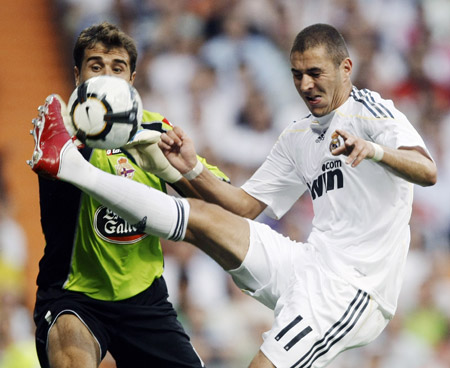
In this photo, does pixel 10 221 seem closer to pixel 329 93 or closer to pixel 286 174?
pixel 286 174

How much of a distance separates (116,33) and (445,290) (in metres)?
5.32

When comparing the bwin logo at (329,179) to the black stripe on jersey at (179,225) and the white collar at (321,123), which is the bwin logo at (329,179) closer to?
the white collar at (321,123)

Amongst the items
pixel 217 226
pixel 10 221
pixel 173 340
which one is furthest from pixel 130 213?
pixel 10 221

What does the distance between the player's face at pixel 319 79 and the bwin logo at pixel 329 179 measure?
0.35 metres

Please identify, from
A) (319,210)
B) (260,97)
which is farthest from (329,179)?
(260,97)

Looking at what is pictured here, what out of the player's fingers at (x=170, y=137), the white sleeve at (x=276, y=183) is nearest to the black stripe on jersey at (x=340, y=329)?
the white sleeve at (x=276, y=183)

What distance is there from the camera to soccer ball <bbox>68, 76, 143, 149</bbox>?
387cm

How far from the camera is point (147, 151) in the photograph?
4312mm

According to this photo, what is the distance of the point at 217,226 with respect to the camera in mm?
3928

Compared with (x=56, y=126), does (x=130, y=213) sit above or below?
below

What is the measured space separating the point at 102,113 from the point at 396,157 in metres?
1.55

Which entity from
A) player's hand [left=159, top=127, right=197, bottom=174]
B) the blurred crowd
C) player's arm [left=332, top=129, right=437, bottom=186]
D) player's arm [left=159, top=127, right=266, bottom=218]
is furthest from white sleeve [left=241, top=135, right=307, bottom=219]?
the blurred crowd

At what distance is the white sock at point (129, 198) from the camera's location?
3.63 metres

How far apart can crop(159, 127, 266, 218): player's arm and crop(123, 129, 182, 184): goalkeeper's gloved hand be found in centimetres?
7
